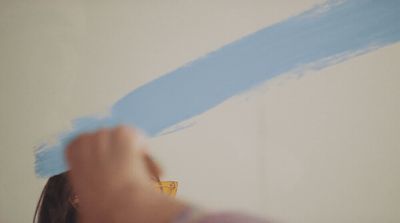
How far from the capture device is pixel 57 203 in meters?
0.73

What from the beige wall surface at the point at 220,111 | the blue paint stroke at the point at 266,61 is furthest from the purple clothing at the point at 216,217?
the blue paint stroke at the point at 266,61

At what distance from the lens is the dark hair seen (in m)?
0.73

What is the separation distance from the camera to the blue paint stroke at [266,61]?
741mm

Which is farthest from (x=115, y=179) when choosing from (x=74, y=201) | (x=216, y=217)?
(x=216, y=217)

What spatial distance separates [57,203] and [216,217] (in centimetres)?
34

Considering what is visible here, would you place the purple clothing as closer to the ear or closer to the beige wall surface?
the beige wall surface

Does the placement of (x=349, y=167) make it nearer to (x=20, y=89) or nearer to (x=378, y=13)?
(x=378, y=13)

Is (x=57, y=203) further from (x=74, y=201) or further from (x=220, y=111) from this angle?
(x=220, y=111)

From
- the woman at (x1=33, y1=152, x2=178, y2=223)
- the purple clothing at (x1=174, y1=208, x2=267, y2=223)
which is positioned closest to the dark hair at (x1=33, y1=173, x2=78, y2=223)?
the woman at (x1=33, y1=152, x2=178, y2=223)

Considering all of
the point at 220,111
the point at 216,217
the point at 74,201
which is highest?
the point at 220,111

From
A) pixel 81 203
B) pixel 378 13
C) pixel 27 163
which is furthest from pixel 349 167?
pixel 27 163

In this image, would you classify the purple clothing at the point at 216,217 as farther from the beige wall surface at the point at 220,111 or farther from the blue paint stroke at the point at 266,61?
the blue paint stroke at the point at 266,61

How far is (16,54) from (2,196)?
12.3 inches

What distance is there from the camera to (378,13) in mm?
744
